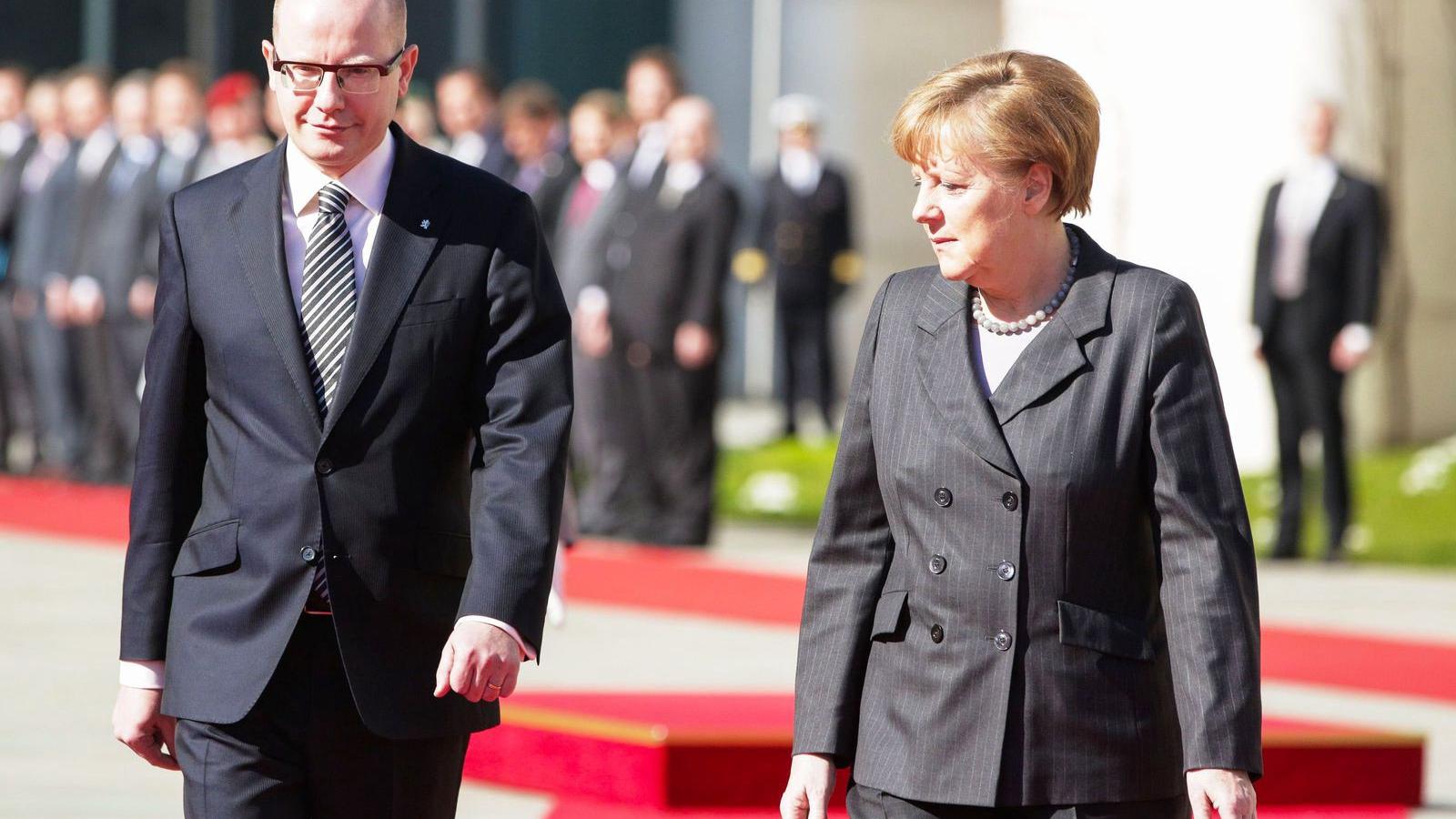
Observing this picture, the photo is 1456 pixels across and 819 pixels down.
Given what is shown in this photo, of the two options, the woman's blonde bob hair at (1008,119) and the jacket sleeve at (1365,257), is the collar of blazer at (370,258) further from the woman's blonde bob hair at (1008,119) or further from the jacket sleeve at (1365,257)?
the jacket sleeve at (1365,257)

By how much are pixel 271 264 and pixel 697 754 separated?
2.40 m

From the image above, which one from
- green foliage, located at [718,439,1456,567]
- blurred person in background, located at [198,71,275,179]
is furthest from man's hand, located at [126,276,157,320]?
green foliage, located at [718,439,1456,567]

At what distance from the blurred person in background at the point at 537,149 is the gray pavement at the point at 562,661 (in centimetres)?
188

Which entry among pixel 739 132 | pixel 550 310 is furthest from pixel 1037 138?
pixel 739 132

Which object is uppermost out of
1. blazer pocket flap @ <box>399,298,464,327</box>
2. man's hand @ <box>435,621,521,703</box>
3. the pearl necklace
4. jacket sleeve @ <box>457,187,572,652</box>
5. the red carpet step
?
the pearl necklace

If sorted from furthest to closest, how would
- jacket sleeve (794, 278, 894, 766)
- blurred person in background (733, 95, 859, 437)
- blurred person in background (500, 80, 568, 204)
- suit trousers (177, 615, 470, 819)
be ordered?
blurred person in background (733, 95, 859, 437), blurred person in background (500, 80, 568, 204), suit trousers (177, 615, 470, 819), jacket sleeve (794, 278, 894, 766)

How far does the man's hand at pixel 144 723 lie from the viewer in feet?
→ 10.8

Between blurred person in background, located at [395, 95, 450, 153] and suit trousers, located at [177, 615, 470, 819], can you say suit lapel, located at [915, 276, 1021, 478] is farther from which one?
blurred person in background, located at [395, 95, 450, 153]

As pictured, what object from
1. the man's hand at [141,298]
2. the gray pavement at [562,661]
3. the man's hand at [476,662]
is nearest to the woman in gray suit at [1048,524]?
the man's hand at [476,662]

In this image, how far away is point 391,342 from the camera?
3.22 meters

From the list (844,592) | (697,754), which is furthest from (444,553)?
(697,754)

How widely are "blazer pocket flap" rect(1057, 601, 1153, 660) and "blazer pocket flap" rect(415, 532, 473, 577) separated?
855 millimetres

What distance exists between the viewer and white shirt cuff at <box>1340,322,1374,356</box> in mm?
10055

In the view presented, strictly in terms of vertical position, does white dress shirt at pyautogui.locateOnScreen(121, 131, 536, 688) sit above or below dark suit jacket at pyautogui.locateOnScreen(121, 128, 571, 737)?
above
